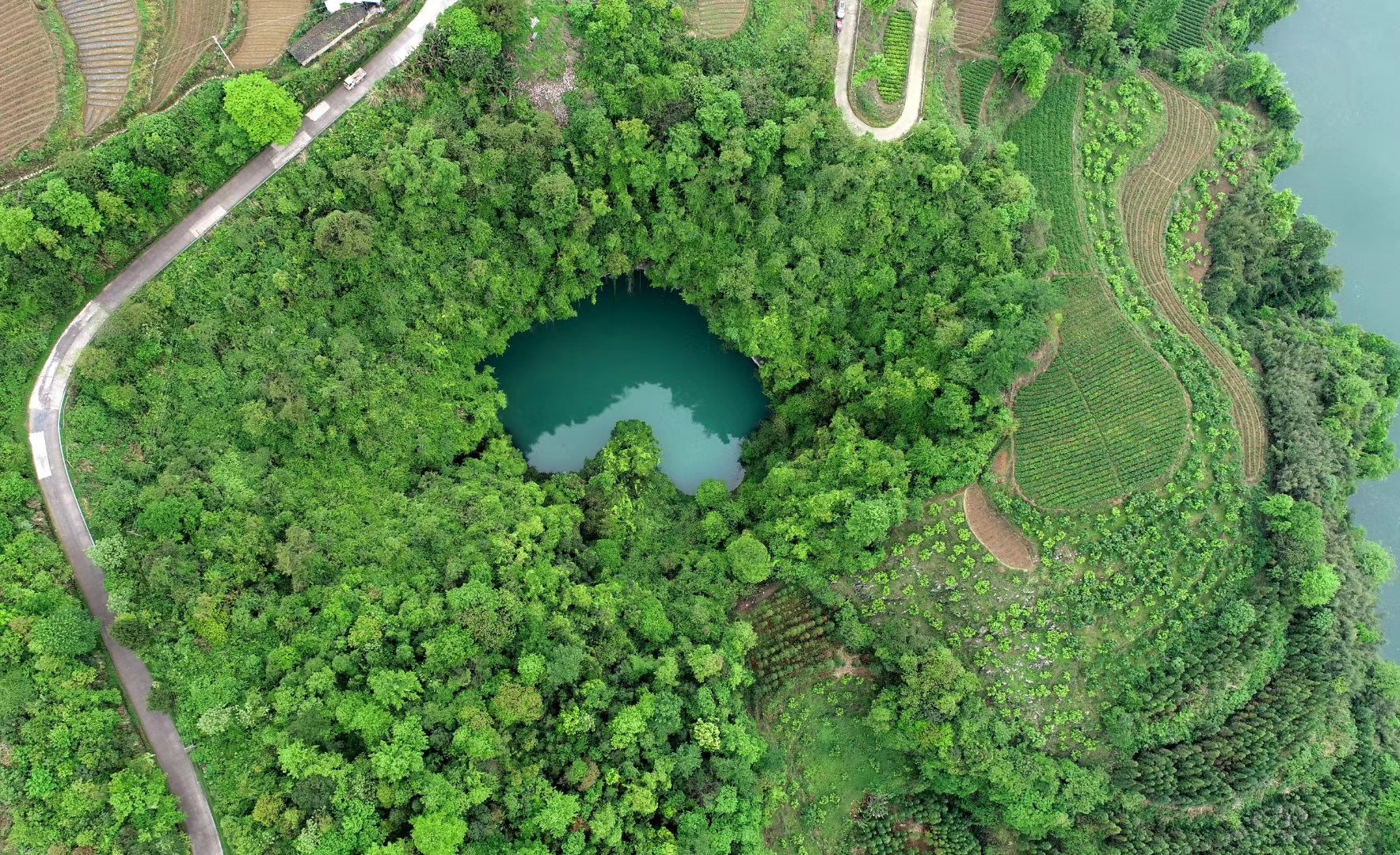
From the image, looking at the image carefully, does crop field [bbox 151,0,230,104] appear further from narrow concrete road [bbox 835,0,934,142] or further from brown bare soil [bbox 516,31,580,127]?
narrow concrete road [bbox 835,0,934,142]

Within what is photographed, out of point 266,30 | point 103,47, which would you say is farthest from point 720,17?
point 103,47

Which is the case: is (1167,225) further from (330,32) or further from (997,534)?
(330,32)

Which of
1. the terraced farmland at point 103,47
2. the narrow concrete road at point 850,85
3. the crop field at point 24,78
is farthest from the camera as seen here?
the narrow concrete road at point 850,85

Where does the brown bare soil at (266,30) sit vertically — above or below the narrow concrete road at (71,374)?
above

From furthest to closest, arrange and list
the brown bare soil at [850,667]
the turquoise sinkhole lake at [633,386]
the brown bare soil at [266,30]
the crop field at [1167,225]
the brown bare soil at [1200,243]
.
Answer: the turquoise sinkhole lake at [633,386] → the brown bare soil at [1200,243] → the crop field at [1167,225] → the brown bare soil at [850,667] → the brown bare soil at [266,30]

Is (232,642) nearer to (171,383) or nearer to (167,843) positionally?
(167,843)

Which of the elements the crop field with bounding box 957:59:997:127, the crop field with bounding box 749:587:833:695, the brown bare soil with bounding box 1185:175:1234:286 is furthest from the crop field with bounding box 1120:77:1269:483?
the crop field with bounding box 749:587:833:695

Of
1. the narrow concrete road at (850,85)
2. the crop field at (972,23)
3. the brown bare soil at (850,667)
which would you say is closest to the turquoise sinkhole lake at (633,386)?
the brown bare soil at (850,667)

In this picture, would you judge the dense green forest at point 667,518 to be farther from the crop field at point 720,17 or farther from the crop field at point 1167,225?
→ the crop field at point 1167,225

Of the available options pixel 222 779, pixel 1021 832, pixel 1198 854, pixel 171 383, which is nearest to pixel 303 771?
pixel 222 779
